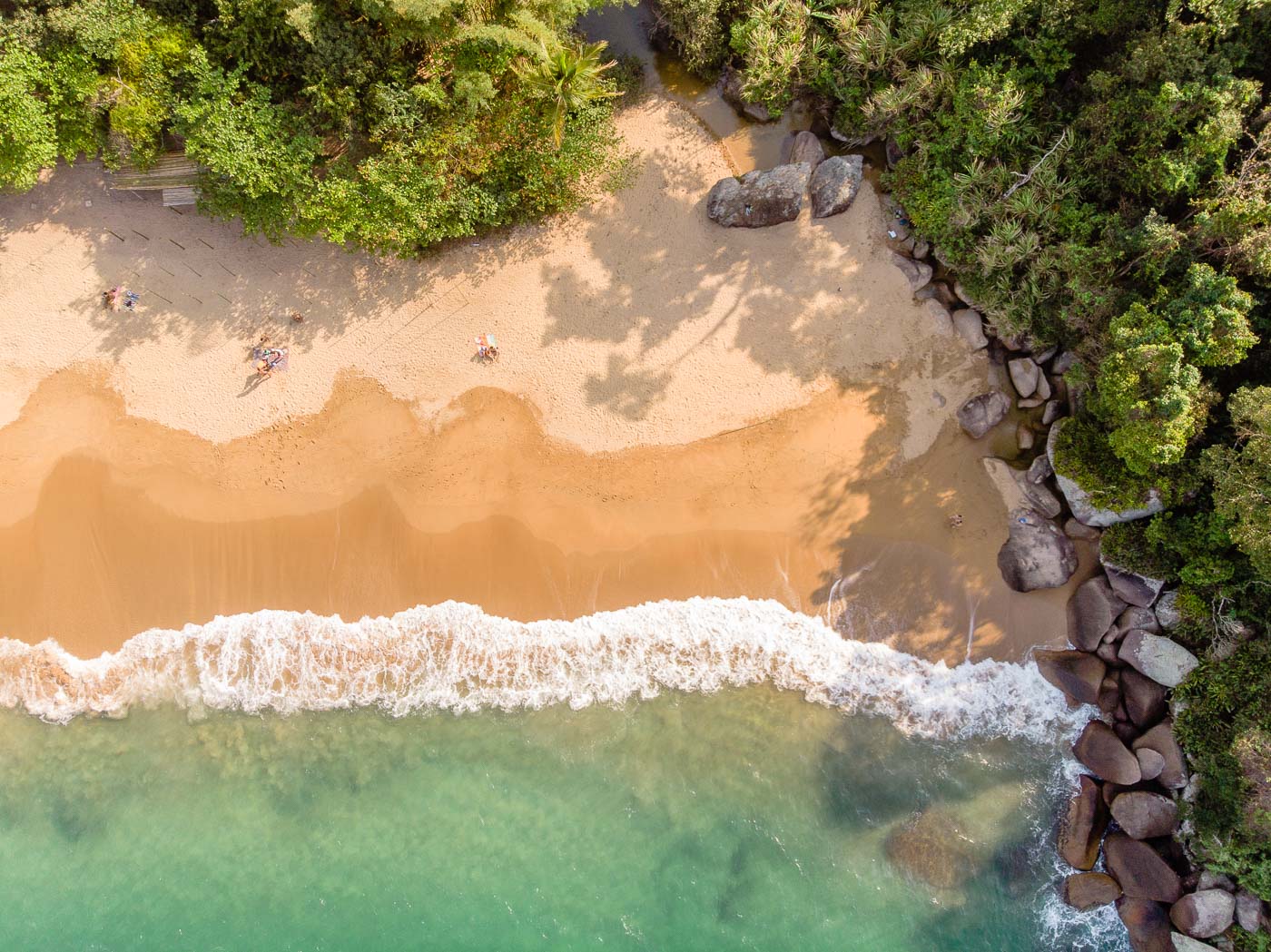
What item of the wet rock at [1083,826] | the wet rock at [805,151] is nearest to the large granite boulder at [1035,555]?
the wet rock at [1083,826]

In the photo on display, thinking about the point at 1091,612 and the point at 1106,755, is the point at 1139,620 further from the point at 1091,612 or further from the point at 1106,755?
the point at 1106,755

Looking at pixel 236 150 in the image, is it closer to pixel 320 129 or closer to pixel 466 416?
pixel 320 129

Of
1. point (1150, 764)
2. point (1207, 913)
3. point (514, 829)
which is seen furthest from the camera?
point (514, 829)

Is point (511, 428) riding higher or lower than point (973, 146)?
lower

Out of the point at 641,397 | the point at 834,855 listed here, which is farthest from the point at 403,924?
the point at 641,397

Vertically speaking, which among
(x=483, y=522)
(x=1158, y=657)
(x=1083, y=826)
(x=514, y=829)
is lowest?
(x=514, y=829)

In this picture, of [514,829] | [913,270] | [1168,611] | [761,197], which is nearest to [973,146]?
[913,270]

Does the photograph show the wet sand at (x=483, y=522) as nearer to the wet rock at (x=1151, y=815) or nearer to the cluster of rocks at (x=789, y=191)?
the wet rock at (x=1151, y=815)
